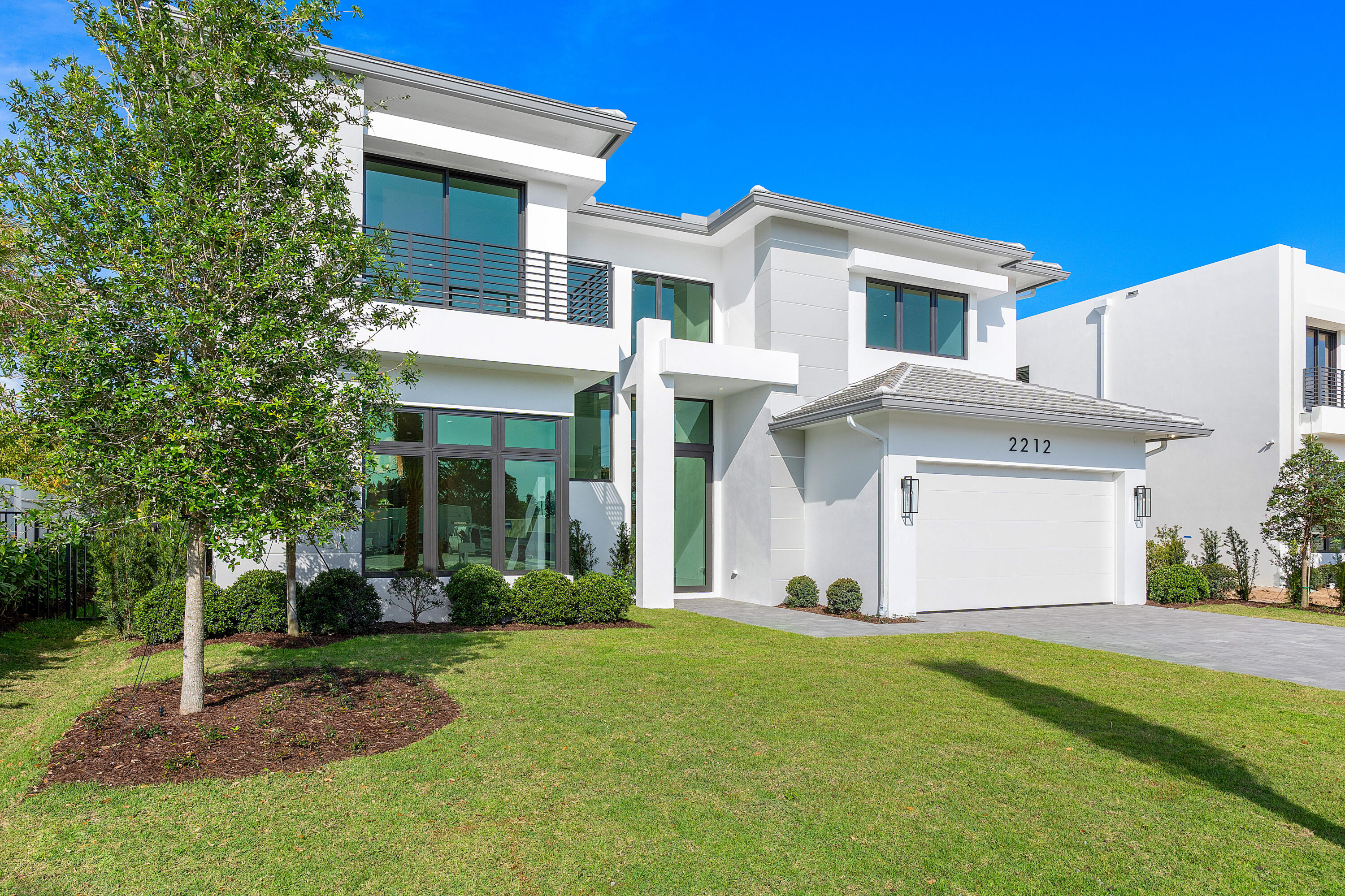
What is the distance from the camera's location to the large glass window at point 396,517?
11250 mm

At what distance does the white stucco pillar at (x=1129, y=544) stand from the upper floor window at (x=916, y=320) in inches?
179

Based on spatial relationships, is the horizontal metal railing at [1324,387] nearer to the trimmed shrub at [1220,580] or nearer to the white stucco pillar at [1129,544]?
the trimmed shrub at [1220,580]

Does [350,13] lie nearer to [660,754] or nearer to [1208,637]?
[660,754]

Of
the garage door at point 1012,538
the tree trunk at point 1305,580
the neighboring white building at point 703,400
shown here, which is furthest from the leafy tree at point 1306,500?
the garage door at point 1012,538

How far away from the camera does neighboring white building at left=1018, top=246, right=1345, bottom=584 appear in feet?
61.9

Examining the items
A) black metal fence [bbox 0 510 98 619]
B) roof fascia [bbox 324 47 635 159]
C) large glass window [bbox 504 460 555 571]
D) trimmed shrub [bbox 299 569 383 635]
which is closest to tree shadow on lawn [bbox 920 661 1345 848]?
large glass window [bbox 504 460 555 571]

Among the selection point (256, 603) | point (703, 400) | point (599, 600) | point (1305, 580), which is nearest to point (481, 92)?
point (703, 400)

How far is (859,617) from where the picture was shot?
504 inches

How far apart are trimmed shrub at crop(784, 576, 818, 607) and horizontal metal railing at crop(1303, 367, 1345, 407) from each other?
15.1m

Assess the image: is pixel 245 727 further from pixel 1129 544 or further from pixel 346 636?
pixel 1129 544

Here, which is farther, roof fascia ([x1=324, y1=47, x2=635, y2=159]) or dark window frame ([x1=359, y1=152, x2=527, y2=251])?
dark window frame ([x1=359, y1=152, x2=527, y2=251])

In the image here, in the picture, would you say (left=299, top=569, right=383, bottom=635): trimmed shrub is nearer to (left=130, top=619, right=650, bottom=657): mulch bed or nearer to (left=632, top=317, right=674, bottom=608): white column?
(left=130, top=619, right=650, bottom=657): mulch bed

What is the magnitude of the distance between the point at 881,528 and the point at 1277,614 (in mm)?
8346

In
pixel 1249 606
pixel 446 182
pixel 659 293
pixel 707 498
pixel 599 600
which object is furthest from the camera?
pixel 707 498
